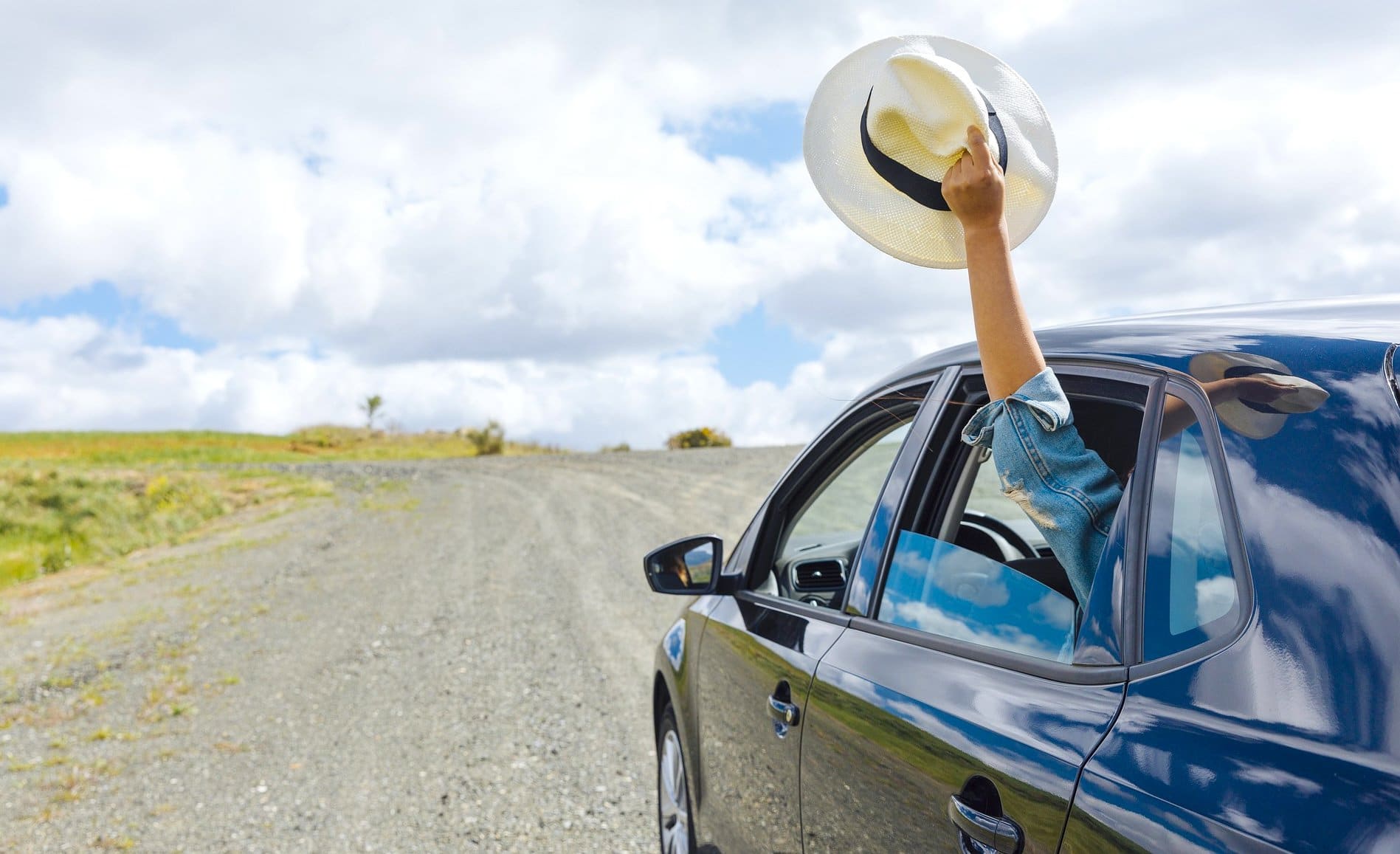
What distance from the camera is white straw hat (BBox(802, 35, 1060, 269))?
1.89 meters

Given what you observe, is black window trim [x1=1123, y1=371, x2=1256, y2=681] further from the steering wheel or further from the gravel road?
the gravel road

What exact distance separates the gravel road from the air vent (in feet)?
7.83

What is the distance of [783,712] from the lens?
92.7 inches

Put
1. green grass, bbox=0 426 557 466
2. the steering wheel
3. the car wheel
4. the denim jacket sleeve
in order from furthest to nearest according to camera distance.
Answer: green grass, bbox=0 426 557 466 → the car wheel → the steering wheel → the denim jacket sleeve

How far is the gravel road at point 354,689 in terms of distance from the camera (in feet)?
18.0

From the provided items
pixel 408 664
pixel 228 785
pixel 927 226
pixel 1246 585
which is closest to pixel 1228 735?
pixel 1246 585

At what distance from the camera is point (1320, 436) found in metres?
1.25

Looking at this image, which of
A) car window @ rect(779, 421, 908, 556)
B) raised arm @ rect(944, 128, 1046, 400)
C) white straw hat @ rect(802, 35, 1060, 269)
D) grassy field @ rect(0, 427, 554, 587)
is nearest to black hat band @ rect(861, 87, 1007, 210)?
white straw hat @ rect(802, 35, 1060, 269)

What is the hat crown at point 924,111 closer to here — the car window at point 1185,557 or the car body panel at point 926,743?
the car window at point 1185,557

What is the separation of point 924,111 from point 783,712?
4.37ft

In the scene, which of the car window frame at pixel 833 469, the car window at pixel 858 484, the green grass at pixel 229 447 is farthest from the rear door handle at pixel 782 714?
the green grass at pixel 229 447

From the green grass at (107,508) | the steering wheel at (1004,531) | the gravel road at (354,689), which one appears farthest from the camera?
the green grass at (107,508)

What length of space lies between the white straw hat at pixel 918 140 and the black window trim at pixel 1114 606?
1.04ft

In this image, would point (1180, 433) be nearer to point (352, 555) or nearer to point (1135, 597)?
point (1135, 597)
